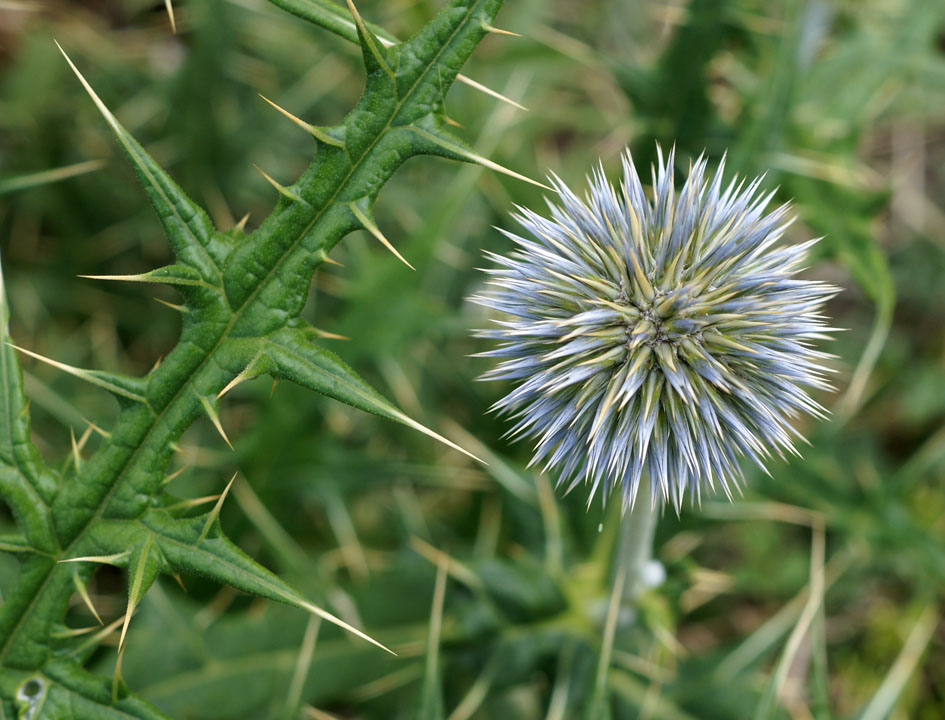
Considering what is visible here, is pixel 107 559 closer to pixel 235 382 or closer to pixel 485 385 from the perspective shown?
pixel 235 382

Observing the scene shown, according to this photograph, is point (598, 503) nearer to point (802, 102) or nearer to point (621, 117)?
point (802, 102)

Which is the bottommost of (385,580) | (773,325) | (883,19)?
(385,580)

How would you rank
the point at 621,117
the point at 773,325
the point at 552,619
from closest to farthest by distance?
the point at 773,325, the point at 552,619, the point at 621,117

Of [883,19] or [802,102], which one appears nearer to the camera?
[802,102]

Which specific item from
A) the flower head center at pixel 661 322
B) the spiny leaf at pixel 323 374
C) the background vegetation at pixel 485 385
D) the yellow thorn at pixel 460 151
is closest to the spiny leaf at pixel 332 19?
the yellow thorn at pixel 460 151

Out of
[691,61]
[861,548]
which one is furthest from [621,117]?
[861,548]

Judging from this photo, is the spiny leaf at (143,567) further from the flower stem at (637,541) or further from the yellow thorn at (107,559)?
the flower stem at (637,541)
